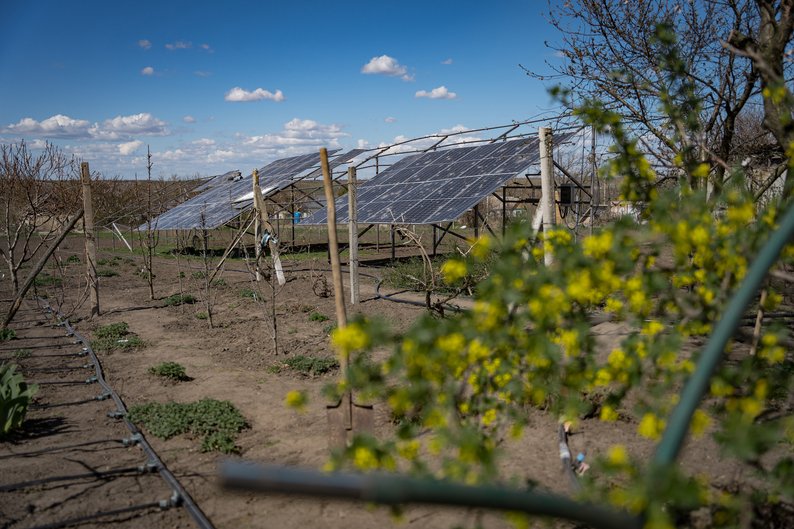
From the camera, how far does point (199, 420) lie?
5688mm

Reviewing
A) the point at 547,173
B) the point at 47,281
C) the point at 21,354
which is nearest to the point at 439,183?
the point at 547,173

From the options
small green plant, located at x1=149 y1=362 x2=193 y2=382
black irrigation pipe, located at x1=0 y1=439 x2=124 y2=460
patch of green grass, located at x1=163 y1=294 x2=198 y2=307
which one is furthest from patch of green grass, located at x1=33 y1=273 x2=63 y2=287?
black irrigation pipe, located at x1=0 y1=439 x2=124 y2=460

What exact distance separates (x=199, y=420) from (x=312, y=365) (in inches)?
72.5

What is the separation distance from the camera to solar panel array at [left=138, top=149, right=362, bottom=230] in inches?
741

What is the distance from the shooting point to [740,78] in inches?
292

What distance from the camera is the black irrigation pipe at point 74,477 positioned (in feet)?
14.1

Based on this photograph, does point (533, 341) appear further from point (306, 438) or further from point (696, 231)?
point (306, 438)

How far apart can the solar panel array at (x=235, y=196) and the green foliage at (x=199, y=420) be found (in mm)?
11499

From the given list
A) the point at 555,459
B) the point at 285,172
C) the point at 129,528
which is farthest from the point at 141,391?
the point at 285,172

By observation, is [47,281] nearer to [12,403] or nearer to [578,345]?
[12,403]

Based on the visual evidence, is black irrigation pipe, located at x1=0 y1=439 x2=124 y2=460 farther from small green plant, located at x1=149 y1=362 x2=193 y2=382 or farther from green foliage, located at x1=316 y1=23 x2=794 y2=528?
green foliage, located at x1=316 y1=23 x2=794 y2=528

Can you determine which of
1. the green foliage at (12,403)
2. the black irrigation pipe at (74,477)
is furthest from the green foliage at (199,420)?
the green foliage at (12,403)

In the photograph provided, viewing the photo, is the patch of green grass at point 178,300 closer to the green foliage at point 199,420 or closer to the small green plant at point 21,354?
the small green plant at point 21,354

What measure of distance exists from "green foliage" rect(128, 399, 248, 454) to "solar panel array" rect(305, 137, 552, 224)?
6.51 m
